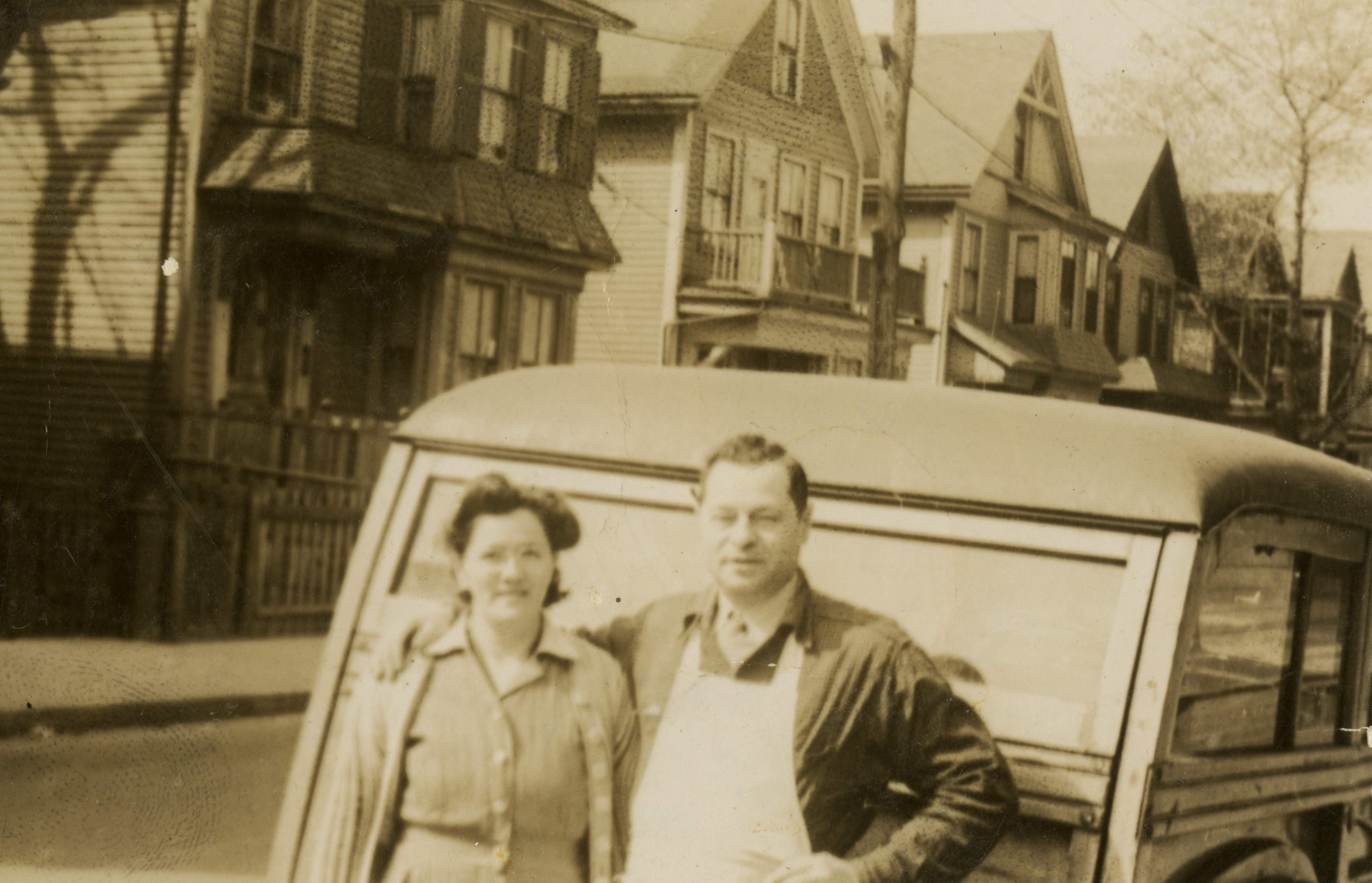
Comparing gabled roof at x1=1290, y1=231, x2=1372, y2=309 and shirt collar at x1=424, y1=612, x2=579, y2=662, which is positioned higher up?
gabled roof at x1=1290, y1=231, x2=1372, y2=309

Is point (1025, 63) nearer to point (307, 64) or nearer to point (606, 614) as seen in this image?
point (307, 64)

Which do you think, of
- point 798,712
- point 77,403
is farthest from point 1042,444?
point 77,403

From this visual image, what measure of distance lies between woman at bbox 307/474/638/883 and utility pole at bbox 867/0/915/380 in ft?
25.2

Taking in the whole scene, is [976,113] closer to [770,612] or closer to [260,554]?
[260,554]

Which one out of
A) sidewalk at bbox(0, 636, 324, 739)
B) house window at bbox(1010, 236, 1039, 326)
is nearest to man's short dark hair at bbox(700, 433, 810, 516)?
sidewalk at bbox(0, 636, 324, 739)

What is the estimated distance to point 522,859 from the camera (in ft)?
8.66

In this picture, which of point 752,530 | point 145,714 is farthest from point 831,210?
point 752,530

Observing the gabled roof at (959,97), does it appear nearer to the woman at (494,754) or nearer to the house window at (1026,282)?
the house window at (1026,282)

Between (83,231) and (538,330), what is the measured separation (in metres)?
5.17

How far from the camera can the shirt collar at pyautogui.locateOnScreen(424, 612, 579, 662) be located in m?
2.77

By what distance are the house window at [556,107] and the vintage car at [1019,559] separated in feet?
36.6

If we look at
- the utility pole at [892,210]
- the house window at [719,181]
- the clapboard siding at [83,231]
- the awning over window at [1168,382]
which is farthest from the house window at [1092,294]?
the clapboard siding at [83,231]

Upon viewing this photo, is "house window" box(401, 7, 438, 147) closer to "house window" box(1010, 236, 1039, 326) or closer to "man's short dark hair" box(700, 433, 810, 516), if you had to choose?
"house window" box(1010, 236, 1039, 326)

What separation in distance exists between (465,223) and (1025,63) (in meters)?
5.73
